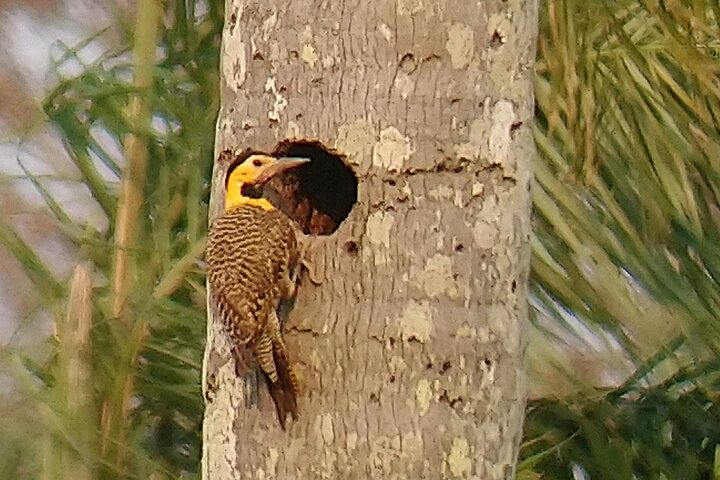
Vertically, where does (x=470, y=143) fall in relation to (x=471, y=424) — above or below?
above

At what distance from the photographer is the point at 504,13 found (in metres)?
1.27

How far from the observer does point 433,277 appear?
4.05 feet

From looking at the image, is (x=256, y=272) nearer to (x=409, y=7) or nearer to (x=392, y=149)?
(x=392, y=149)

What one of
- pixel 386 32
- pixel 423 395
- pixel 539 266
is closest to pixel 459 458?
pixel 423 395

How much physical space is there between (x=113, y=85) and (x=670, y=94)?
2.39 ft

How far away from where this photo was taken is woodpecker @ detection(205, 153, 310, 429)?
1.23 metres

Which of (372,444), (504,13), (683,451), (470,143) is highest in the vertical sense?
(504,13)

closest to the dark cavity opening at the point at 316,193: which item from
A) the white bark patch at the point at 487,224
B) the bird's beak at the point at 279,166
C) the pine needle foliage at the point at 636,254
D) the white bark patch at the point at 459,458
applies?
the bird's beak at the point at 279,166

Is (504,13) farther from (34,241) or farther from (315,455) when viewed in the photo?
(34,241)

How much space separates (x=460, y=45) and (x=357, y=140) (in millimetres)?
130

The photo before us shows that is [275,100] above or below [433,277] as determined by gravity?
above

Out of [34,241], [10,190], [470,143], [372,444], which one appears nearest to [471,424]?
[372,444]

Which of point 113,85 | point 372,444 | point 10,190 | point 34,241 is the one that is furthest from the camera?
point 10,190

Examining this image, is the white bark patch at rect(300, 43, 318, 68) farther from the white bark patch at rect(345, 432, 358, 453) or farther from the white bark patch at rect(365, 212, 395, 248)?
the white bark patch at rect(345, 432, 358, 453)
